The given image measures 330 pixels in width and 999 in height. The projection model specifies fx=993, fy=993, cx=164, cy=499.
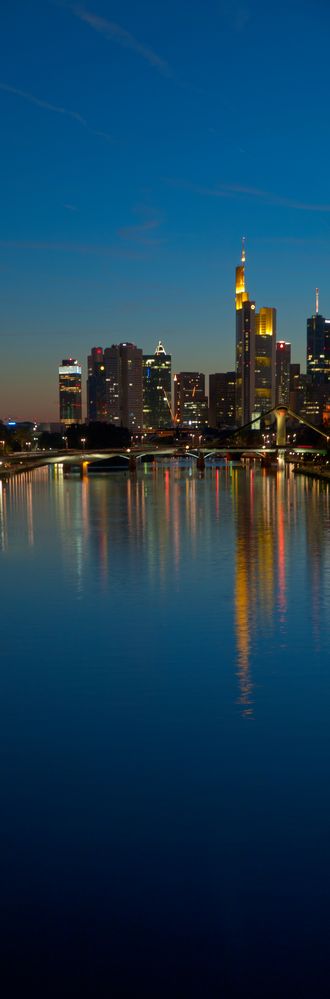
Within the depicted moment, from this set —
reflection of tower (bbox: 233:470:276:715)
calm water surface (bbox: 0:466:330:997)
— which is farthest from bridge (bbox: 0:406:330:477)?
calm water surface (bbox: 0:466:330:997)

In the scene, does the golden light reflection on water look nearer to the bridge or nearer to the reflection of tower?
the reflection of tower

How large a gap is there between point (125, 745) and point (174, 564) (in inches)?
722

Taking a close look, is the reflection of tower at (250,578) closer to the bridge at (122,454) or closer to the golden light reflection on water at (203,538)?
the golden light reflection on water at (203,538)

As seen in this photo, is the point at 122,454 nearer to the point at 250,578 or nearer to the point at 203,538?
the point at 203,538

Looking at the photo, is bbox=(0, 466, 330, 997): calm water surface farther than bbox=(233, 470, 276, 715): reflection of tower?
No

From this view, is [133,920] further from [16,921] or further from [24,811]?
[24,811]

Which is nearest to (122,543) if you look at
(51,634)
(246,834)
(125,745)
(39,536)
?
(39,536)

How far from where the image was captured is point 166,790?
958 centimetres

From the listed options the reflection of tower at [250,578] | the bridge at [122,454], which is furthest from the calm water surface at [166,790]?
the bridge at [122,454]

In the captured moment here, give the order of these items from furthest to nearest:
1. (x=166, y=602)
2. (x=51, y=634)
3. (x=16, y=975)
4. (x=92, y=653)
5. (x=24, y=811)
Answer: (x=166, y=602)
(x=51, y=634)
(x=92, y=653)
(x=24, y=811)
(x=16, y=975)

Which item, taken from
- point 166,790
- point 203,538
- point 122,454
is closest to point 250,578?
point 203,538

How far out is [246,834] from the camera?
27.4 ft

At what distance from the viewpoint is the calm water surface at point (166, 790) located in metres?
6.43

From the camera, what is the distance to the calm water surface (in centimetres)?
643
